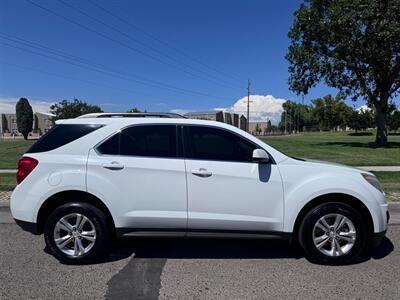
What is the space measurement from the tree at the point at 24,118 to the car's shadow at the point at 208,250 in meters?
89.4

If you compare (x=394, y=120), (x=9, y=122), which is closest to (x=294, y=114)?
(x=394, y=120)

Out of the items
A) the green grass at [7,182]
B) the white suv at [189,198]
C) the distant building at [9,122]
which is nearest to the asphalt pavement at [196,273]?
the white suv at [189,198]

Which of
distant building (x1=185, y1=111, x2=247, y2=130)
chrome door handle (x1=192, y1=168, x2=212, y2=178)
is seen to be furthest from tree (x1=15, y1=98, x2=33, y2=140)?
chrome door handle (x1=192, y1=168, x2=212, y2=178)

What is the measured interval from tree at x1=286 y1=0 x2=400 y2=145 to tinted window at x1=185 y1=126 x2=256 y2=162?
24752 millimetres

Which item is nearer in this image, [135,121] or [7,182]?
[135,121]

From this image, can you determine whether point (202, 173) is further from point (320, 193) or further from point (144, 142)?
point (320, 193)

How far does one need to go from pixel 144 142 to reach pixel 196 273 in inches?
64.9

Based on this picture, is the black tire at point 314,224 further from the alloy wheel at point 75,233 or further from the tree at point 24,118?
the tree at point 24,118

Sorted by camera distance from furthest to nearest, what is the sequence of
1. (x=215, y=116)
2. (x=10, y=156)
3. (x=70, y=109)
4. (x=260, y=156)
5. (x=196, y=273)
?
(x=70, y=109) → (x=10, y=156) → (x=215, y=116) → (x=260, y=156) → (x=196, y=273)

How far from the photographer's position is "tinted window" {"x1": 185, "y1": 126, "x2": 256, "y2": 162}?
4.80 m

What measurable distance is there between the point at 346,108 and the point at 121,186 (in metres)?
94.2

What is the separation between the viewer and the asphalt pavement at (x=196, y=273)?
3.95m

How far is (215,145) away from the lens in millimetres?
4859

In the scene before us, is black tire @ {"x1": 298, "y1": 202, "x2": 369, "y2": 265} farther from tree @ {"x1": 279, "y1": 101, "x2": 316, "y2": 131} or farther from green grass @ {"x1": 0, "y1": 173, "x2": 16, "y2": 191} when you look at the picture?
tree @ {"x1": 279, "y1": 101, "x2": 316, "y2": 131}
